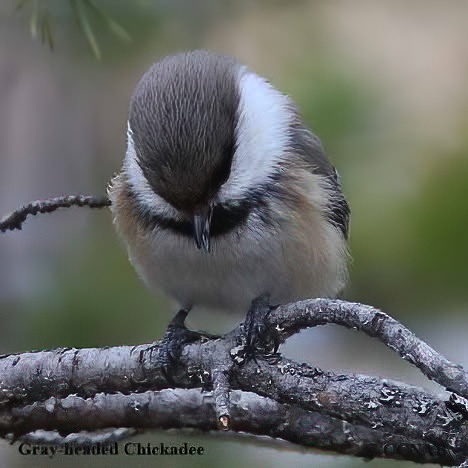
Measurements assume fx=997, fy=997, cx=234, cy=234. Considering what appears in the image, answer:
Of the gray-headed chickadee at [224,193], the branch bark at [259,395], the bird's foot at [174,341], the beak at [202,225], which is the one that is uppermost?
the gray-headed chickadee at [224,193]

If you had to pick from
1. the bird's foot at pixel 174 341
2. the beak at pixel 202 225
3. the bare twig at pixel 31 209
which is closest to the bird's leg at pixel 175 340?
the bird's foot at pixel 174 341

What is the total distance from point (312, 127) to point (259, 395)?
0.63 meters

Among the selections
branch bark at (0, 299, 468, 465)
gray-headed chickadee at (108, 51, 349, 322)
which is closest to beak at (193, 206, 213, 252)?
gray-headed chickadee at (108, 51, 349, 322)

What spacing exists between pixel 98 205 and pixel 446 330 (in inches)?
28.1

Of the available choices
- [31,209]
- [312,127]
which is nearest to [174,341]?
[31,209]

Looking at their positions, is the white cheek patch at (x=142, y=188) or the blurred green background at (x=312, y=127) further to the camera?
the white cheek patch at (x=142, y=188)

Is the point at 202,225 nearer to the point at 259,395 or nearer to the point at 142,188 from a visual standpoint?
the point at 142,188

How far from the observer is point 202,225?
180 cm

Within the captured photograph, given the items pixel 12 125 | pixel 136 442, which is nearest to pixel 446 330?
pixel 136 442

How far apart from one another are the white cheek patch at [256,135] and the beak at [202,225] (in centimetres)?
5

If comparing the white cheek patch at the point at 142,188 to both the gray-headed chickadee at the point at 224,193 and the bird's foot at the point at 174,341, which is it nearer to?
the gray-headed chickadee at the point at 224,193

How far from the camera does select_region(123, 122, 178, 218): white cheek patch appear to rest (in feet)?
6.09

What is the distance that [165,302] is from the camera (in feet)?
7.30

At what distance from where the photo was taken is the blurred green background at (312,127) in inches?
64.5
